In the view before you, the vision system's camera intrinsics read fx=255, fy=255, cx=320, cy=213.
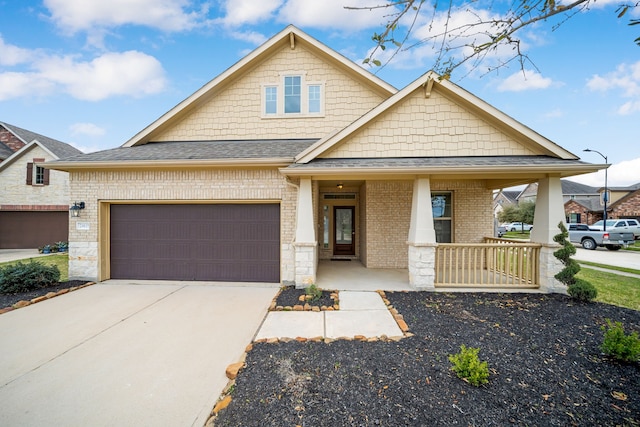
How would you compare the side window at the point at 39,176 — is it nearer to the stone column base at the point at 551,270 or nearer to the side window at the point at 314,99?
the side window at the point at 314,99

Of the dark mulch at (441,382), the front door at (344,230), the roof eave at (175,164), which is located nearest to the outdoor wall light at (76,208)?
the roof eave at (175,164)

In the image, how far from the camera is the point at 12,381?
2.89 m

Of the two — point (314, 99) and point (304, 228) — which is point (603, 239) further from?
point (304, 228)

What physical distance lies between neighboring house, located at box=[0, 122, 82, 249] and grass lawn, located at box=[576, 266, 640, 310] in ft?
72.0

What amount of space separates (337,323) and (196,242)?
460cm

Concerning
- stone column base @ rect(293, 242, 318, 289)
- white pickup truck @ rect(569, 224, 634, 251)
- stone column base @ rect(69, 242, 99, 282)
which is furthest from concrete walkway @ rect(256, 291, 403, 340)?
white pickup truck @ rect(569, 224, 634, 251)

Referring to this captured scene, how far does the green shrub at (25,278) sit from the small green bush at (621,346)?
10768 millimetres

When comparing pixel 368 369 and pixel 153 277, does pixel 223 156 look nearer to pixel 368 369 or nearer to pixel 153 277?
pixel 153 277

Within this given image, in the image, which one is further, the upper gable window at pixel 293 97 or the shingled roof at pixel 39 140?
the shingled roof at pixel 39 140

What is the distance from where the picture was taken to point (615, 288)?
22.1 ft

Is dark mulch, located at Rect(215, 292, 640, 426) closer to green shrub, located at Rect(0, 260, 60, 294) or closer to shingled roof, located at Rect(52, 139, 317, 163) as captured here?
shingled roof, located at Rect(52, 139, 317, 163)

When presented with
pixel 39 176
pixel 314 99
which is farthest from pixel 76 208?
pixel 39 176

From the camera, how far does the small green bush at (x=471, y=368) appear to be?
8.75ft

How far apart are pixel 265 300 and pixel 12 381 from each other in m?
3.45
